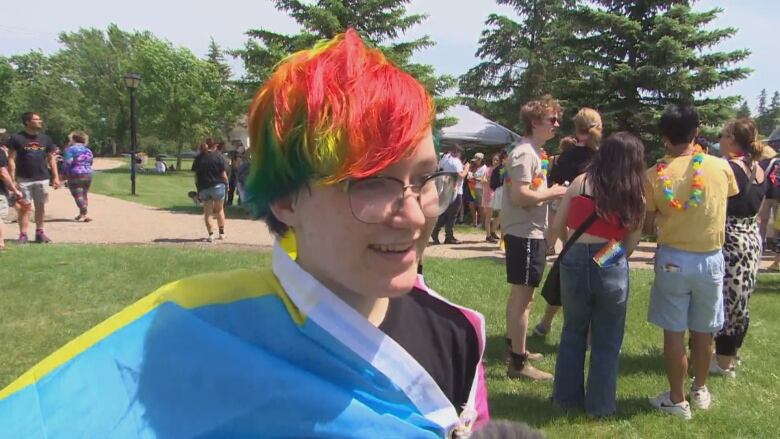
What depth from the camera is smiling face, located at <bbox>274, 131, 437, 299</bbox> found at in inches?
40.6

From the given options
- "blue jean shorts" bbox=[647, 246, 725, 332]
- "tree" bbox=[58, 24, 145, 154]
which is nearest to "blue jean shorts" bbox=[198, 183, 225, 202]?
"blue jean shorts" bbox=[647, 246, 725, 332]

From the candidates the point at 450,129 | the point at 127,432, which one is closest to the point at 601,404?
the point at 127,432

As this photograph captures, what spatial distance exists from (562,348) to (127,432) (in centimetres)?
352

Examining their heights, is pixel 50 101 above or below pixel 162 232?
above

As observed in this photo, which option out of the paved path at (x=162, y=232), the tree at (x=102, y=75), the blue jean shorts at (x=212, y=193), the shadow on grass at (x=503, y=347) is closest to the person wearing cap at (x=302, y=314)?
the shadow on grass at (x=503, y=347)

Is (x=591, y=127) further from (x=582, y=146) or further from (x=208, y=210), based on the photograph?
(x=208, y=210)

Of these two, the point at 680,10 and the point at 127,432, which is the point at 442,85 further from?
the point at 127,432

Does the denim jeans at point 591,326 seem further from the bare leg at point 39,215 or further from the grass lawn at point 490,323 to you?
the bare leg at point 39,215

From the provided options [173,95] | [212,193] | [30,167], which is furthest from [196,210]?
[173,95]

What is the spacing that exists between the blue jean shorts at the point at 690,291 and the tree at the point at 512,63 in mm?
23876

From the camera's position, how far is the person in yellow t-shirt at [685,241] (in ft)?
12.3

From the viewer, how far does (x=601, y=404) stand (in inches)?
150

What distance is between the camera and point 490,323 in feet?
18.7

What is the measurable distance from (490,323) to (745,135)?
2.71m
